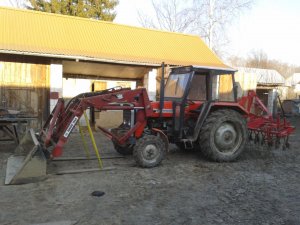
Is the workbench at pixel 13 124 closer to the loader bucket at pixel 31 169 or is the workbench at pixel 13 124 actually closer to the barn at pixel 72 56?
the barn at pixel 72 56

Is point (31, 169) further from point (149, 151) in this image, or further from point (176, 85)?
point (176, 85)

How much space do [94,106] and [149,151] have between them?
4.66 feet

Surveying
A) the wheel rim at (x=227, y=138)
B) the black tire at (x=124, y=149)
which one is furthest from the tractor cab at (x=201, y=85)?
the black tire at (x=124, y=149)

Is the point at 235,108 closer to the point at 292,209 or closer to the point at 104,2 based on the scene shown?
the point at 292,209

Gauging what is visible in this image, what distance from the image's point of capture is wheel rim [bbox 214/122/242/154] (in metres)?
7.23

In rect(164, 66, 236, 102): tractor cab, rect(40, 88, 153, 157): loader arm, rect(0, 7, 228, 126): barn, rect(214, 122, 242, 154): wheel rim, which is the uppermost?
rect(0, 7, 228, 126): barn

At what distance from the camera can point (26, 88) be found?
37.9 feet

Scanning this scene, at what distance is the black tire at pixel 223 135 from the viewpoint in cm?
705

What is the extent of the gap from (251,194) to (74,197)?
9.12 feet

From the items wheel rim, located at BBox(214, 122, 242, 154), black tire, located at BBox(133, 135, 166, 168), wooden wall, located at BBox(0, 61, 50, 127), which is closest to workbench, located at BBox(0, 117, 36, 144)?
wooden wall, located at BBox(0, 61, 50, 127)

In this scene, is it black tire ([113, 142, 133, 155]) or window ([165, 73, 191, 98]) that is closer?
window ([165, 73, 191, 98])

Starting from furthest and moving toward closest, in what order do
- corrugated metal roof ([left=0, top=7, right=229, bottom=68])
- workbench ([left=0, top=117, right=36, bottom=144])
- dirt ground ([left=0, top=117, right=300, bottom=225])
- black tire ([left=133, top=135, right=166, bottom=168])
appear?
corrugated metal roof ([left=0, top=7, right=229, bottom=68])
workbench ([left=0, top=117, right=36, bottom=144])
black tire ([left=133, top=135, right=166, bottom=168])
dirt ground ([left=0, top=117, right=300, bottom=225])

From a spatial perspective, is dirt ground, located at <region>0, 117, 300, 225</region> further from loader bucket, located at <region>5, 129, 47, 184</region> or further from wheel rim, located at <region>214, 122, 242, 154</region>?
wheel rim, located at <region>214, 122, 242, 154</region>

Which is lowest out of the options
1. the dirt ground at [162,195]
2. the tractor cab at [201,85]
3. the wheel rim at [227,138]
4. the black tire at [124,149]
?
the dirt ground at [162,195]
